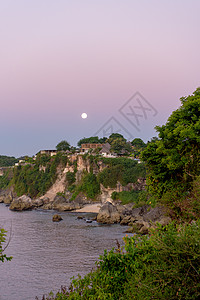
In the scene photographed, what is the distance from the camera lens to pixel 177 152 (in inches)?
847

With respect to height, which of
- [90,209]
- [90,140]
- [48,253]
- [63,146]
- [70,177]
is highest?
[90,140]

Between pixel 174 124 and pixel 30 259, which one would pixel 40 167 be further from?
pixel 174 124

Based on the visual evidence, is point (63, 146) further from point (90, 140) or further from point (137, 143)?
point (137, 143)

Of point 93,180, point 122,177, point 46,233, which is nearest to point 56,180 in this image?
point 93,180

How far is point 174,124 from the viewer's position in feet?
74.0

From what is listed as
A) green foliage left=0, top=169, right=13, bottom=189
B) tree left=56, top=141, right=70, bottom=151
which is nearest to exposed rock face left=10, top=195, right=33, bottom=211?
tree left=56, top=141, right=70, bottom=151

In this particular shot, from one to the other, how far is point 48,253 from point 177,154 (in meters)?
17.5

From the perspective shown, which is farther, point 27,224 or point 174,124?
point 27,224

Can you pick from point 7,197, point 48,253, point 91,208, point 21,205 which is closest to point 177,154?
point 48,253

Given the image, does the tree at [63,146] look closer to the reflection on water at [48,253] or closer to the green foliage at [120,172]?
the green foliage at [120,172]

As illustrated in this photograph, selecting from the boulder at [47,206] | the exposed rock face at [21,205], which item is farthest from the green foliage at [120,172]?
the exposed rock face at [21,205]

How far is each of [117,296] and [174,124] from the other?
15.3 metres

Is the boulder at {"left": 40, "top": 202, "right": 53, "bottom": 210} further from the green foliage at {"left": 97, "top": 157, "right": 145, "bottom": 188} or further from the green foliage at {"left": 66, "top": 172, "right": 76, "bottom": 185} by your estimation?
the green foliage at {"left": 97, "top": 157, "right": 145, "bottom": 188}

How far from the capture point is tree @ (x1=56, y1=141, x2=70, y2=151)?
101488 mm
